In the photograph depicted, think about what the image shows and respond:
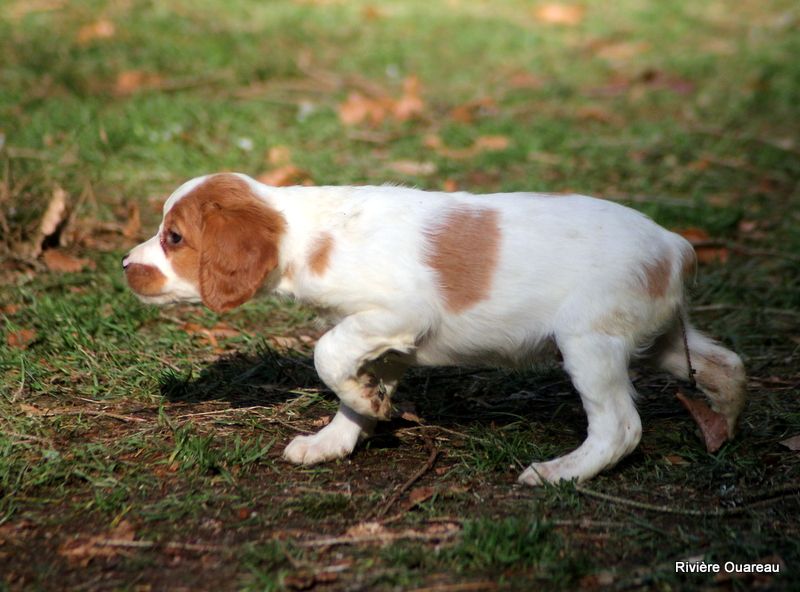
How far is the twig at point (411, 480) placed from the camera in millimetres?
3311

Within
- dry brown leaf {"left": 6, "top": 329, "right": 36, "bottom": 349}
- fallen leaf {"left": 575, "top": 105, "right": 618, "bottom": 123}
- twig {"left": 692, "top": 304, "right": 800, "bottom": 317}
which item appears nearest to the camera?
dry brown leaf {"left": 6, "top": 329, "right": 36, "bottom": 349}

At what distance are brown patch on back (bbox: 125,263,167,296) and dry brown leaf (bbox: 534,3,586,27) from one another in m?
8.40

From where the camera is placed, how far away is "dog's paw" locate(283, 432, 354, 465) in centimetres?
367

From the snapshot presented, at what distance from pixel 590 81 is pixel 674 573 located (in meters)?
7.11

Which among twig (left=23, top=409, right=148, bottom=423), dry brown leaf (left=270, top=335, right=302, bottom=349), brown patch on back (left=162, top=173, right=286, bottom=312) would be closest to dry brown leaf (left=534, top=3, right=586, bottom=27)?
dry brown leaf (left=270, top=335, right=302, bottom=349)

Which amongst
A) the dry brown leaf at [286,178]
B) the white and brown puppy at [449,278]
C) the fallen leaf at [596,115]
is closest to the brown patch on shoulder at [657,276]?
the white and brown puppy at [449,278]

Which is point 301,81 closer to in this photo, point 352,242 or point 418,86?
point 418,86

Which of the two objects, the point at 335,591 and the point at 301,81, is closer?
the point at 335,591

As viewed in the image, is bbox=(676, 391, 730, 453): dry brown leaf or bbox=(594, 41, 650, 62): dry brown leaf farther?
bbox=(594, 41, 650, 62): dry brown leaf

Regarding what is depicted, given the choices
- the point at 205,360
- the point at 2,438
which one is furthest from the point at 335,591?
the point at 205,360

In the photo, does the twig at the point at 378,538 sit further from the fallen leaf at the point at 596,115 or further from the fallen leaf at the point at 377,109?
the fallen leaf at the point at 596,115

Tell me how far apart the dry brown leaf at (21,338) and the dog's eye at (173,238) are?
121cm

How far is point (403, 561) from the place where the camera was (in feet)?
9.73

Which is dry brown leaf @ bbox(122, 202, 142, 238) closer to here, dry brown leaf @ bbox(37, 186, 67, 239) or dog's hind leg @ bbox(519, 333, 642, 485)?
dry brown leaf @ bbox(37, 186, 67, 239)
